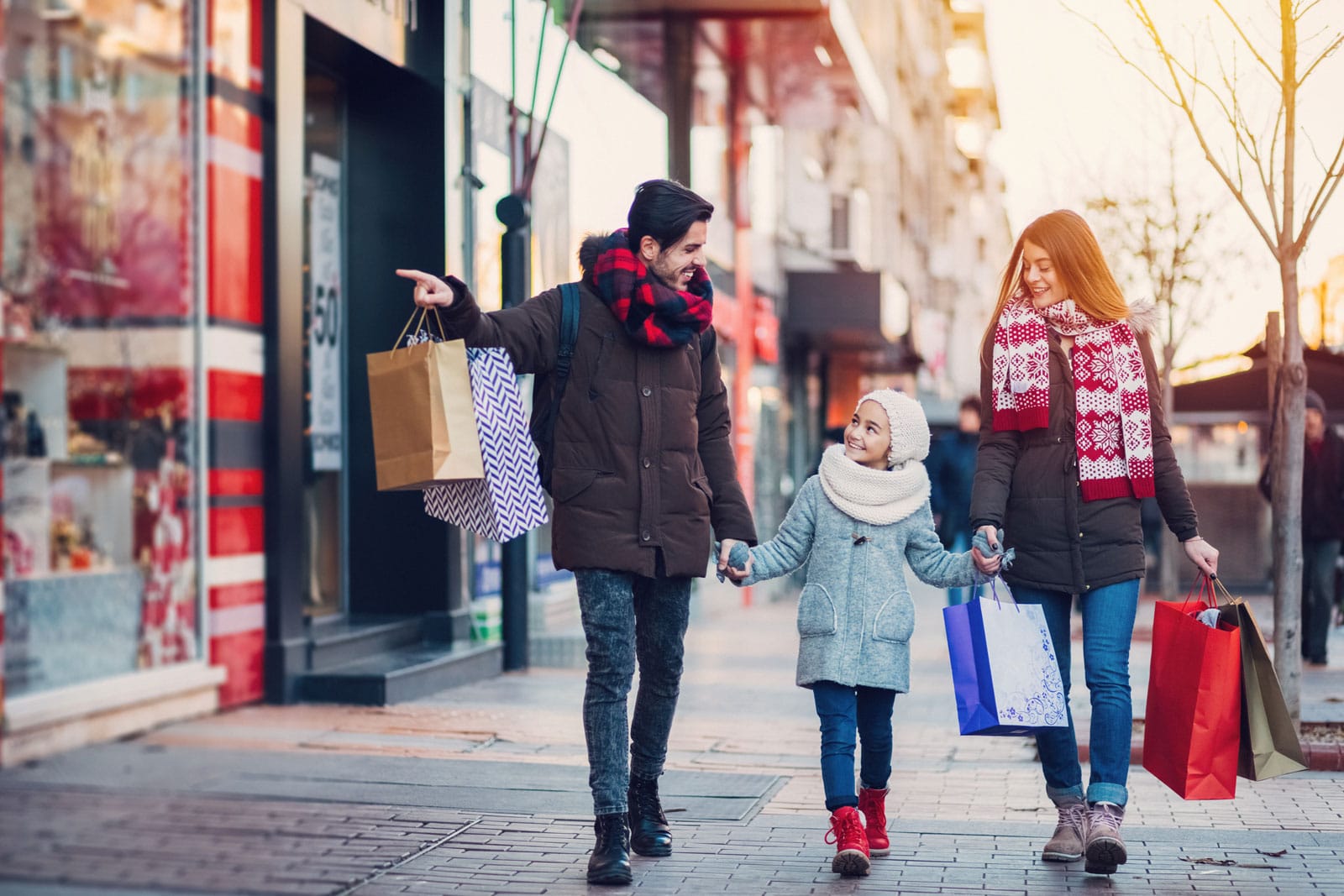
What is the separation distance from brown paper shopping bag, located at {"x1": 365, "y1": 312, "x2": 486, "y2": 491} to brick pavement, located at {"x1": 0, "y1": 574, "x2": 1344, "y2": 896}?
99 centimetres

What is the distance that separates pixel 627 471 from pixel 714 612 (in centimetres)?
1201

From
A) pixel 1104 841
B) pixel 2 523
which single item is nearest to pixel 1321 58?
pixel 1104 841

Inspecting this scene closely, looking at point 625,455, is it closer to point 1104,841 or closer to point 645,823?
point 645,823

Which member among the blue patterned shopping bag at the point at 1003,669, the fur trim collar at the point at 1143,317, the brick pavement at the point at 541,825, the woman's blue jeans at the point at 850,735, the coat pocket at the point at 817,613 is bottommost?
the brick pavement at the point at 541,825

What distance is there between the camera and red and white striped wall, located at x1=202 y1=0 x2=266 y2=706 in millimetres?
7113

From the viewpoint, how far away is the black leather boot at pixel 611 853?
15.3ft

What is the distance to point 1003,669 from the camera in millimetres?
4898

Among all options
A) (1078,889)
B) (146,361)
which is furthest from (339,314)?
(1078,889)

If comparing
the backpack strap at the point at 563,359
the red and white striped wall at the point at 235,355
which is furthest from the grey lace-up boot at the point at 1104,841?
the red and white striped wall at the point at 235,355

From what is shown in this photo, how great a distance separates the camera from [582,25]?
1312cm

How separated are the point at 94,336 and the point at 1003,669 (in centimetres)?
286

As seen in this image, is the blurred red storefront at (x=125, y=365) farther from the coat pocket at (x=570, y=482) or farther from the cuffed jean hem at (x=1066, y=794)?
the cuffed jean hem at (x=1066, y=794)

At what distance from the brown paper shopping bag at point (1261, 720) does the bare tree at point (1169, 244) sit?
32.9 feet

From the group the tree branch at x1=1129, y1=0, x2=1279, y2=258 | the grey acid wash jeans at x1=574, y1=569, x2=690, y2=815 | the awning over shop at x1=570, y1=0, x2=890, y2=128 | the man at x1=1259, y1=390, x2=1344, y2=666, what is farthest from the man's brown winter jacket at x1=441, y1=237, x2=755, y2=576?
the awning over shop at x1=570, y1=0, x2=890, y2=128
